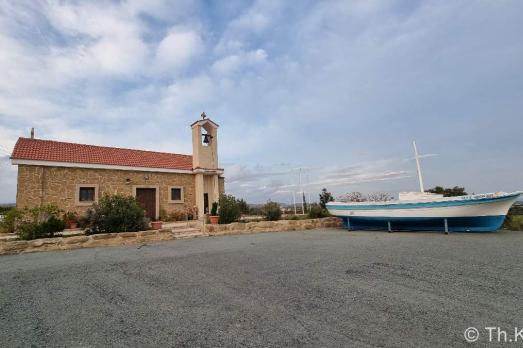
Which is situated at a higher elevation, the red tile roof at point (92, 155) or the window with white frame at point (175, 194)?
the red tile roof at point (92, 155)

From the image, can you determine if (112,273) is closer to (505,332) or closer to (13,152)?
(505,332)

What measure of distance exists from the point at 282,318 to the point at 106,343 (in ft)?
5.71

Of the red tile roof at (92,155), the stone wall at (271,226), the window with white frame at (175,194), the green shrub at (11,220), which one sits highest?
the red tile roof at (92,155)

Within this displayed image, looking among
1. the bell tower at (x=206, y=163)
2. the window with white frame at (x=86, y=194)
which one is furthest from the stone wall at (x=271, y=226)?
the window with white frame at (x=86, y=194)

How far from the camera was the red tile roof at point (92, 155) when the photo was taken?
1210 cm

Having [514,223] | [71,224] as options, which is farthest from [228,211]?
[514,223]

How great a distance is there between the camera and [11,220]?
9.75m

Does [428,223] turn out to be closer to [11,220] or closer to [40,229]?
[40,229]

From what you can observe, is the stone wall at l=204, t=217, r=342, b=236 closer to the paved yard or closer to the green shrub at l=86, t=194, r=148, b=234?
the green shrub at l=86, t=194, r=148, b=234

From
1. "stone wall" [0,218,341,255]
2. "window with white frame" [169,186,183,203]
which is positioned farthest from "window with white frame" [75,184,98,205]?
"stone wall" [0,218,341,255]

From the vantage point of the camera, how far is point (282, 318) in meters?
2.78

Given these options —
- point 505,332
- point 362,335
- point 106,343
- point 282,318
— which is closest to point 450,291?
point 505,332

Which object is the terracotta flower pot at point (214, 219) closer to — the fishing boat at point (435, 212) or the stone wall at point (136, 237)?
the stone wall at point (136, 237)

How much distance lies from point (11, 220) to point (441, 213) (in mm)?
16661
